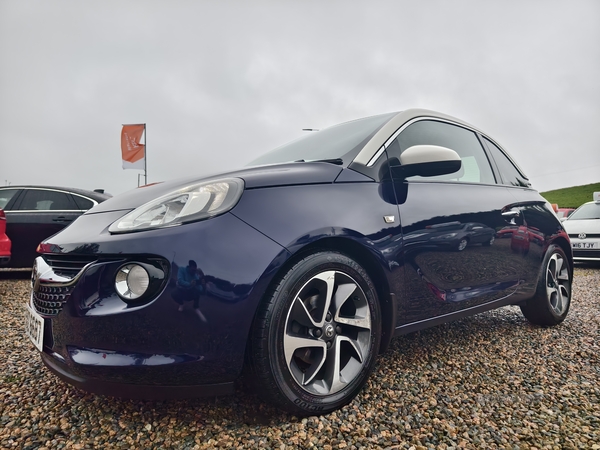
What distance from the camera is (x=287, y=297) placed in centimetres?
156

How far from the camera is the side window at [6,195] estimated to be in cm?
556

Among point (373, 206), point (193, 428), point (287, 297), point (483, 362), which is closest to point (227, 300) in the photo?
point (287, 297)

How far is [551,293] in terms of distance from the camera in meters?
3.14

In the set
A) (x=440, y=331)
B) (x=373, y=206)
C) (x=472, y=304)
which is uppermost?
(x=373, y=206)

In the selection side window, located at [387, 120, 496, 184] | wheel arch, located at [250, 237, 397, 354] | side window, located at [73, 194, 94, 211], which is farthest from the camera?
side window, located at [73, 194, 94, 211]

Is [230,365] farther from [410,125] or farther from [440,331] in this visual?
[440,331]

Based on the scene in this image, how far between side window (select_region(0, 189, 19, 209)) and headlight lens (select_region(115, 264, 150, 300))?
5.37 metres

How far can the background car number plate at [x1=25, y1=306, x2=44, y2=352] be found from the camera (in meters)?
1.59

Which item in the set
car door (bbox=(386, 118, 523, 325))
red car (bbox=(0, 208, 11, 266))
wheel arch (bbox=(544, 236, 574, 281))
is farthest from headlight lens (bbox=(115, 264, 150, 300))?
red car (bbox=(0, 208, 11, 266))

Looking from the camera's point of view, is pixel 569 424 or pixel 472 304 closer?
pixel 569 424

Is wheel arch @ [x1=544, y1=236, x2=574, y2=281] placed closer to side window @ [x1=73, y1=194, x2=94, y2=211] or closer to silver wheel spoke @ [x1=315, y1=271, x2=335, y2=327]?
silver wheel spoke @ [x1=315, y1=271, x2=335, y2=327]

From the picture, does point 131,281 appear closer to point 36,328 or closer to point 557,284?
point 36,328

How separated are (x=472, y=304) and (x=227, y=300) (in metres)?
1.63

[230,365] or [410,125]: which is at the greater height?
[410,125]
